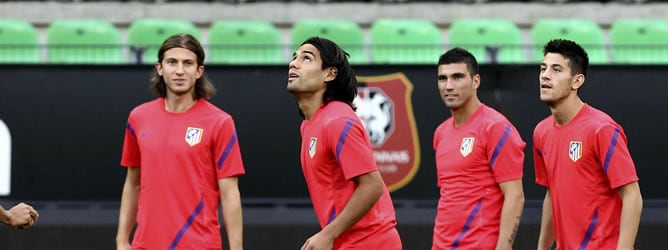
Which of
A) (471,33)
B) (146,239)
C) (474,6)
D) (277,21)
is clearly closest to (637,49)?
(471,33)

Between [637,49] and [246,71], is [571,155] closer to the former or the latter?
[246,71]

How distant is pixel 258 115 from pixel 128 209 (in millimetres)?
3546

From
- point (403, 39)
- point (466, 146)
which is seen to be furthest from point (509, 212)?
point (403, 39)

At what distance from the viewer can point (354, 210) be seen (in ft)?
20.2

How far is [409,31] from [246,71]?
4.44 m

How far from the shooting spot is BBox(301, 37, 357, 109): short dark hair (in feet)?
21.5

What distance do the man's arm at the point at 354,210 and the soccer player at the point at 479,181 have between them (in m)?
1.35

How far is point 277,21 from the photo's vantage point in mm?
16188

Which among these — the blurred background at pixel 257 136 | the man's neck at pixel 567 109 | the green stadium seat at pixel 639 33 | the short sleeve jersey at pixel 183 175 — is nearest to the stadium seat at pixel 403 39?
the green stadium seat at pixel 639 33

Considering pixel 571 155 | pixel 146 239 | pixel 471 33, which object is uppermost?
pixel 471 33

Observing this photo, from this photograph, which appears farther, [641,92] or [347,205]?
[641,92]

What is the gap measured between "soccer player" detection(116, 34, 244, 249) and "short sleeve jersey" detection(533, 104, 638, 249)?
5.85 feet

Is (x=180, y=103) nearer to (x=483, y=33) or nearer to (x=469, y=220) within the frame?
(x=469, y=220)

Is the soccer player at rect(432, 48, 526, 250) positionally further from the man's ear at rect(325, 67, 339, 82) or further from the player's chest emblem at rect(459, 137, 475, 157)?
the man's ear at rect(325, 67, 339, 82)
